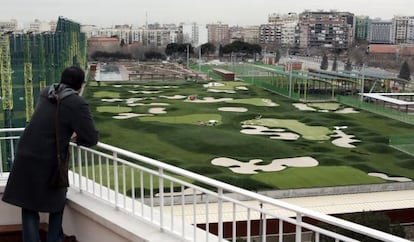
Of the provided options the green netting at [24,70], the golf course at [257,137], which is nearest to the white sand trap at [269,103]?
the golf course at [257,137]

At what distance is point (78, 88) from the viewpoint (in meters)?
2.47

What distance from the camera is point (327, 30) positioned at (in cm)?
6538

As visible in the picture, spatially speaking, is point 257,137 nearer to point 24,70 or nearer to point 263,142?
point 263,142

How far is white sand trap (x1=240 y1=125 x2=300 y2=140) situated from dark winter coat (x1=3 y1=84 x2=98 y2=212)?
45.8 feet

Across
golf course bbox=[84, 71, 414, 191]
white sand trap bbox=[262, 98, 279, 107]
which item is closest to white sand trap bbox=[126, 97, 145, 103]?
golf course bbox=[84, 71, 414, 191]

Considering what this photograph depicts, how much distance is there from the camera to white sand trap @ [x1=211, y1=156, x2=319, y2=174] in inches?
484

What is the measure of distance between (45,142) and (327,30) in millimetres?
65952

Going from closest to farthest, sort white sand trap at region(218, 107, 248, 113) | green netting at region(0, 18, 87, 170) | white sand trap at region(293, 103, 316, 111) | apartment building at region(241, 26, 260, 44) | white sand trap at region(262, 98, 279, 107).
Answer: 1. green netting at region(0, 18, 87, 170)
2. white sand trap at region(218, 107, 248, 113)
3. white sand trap at region(293, 103, 316, 111)
4. white sand trap at region(262, 98, 279, 107)
5. apartment building at region(241, 26, 260, 44)

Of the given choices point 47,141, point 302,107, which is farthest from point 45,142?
point 302,107

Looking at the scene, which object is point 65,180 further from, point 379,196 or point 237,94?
point 237,94

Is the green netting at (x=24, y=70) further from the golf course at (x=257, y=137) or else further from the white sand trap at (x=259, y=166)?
the white sand trap at (x=259, y=166)

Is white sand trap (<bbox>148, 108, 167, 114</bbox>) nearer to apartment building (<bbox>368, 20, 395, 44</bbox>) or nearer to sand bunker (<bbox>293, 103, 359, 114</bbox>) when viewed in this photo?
sand bunker (<bbox>293, 103, 359, 114</bbox>)

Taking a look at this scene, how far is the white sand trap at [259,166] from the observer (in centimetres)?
1228

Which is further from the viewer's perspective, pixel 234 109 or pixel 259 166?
pixel 234 109
